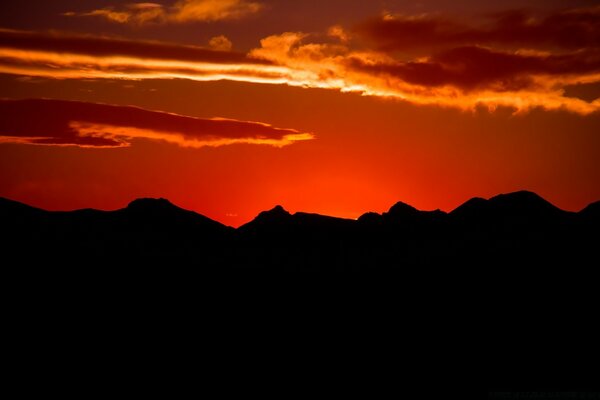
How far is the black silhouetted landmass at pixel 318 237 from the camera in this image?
142375mm

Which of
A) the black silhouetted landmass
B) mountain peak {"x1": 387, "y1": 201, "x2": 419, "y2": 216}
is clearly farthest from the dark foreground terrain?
mountain peak {"x1": 387, "y1": 201, "x2": 419, "y2": 216}

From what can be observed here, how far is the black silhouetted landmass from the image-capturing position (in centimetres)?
14238

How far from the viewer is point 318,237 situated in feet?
574

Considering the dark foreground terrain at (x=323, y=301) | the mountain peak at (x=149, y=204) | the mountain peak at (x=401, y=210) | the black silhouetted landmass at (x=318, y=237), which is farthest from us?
the mountain peak at (x=401, y=210)

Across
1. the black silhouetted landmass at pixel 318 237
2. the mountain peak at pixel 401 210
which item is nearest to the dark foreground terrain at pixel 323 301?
the black silhouetted landmass at pixel 318 237

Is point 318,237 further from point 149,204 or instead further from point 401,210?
point 149,204

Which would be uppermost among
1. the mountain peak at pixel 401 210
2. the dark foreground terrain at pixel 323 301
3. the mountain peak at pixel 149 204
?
the mountain peak at pixel 401 210

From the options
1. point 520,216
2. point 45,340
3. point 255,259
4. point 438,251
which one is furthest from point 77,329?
point 520,216

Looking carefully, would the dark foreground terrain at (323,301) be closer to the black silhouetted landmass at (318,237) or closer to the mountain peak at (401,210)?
the black silhouetted landmass at (318,237)

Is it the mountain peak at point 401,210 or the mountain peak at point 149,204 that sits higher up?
the mountain peak at point 401,210

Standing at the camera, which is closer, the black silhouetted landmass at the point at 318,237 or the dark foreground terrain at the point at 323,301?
the dark foreground terrain at the point at 323,301

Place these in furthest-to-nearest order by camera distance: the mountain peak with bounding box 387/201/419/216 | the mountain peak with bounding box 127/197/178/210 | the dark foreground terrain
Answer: the mountain peak with bounding box 387/201/419/216 → the mountain peak with bounding box 127/197/178/210 → the dark foreground terrain

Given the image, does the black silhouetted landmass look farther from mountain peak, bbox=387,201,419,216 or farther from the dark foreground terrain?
the dark foreground terrain

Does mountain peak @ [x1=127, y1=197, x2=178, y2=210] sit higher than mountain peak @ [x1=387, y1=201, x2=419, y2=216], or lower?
lower
